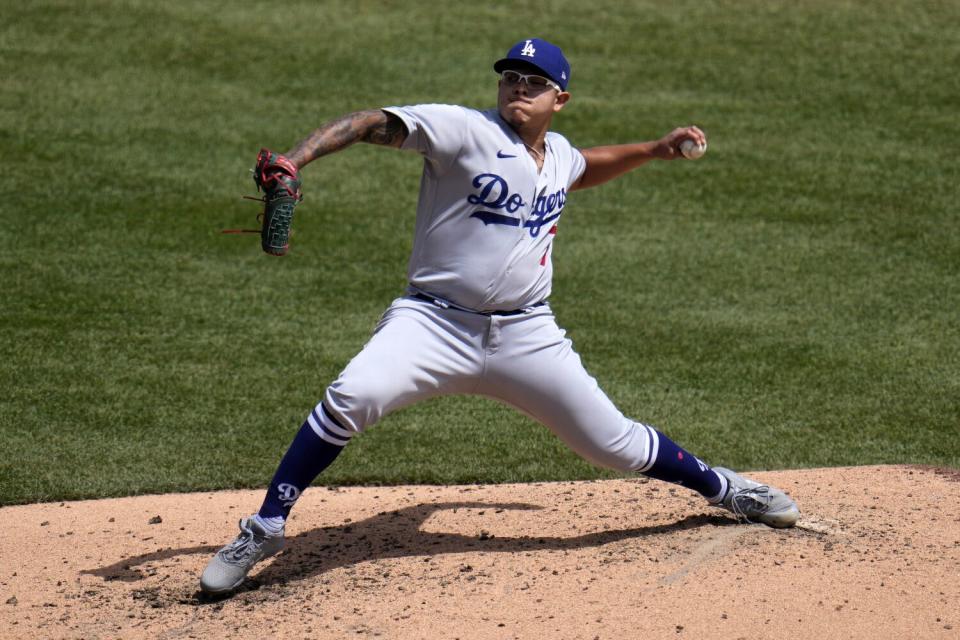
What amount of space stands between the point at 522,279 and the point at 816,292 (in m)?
4.32

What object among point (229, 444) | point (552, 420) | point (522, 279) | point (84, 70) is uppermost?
point (84, 70)

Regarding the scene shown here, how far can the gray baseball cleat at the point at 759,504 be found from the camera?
4758 mm

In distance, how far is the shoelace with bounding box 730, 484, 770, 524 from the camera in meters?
4.76

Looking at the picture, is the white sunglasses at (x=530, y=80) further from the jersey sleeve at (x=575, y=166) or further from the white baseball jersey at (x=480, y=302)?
the jersey sleeve at (x=575, y=166)

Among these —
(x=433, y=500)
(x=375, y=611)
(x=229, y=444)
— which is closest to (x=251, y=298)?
(x=229, y=444)

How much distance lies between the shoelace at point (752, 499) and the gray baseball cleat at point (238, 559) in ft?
5.46

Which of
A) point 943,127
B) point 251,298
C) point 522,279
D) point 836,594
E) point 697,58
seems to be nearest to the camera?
point 836,594

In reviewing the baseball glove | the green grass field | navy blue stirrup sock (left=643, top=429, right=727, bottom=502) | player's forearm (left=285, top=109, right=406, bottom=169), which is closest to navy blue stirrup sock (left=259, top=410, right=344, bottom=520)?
the baseball glove

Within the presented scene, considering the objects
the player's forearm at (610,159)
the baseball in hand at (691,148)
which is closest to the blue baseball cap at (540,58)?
the player's forearm at (610,159)

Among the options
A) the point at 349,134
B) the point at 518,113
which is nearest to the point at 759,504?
the point at 518,113

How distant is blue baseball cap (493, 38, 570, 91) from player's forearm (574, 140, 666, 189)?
1.41ft

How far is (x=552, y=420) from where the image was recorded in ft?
15.0

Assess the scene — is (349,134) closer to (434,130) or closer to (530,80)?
(434,130)

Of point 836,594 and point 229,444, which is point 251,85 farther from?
point 836,594
